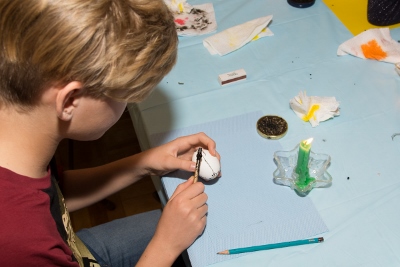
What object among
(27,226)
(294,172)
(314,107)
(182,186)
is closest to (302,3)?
(314,107)

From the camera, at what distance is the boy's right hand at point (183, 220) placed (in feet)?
2.78

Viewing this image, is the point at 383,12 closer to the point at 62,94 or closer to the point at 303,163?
the point at 303,163

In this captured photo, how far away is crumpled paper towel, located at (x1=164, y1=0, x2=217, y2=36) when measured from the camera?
131cm

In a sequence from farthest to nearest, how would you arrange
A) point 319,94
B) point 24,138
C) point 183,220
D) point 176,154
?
1. point 319,94
2. point 176,154
3. point 183,220
4. point 24,138

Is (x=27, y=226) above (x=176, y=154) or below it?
above

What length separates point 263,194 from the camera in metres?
0.92

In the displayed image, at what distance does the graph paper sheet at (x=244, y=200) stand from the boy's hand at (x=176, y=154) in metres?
0.03

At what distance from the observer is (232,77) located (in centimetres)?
115

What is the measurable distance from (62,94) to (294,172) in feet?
1.66

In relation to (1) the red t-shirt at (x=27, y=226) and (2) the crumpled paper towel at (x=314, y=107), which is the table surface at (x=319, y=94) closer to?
(2) the crumpled paper towel at (x=314, y=107)

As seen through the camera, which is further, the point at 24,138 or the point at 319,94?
the point at 319,94

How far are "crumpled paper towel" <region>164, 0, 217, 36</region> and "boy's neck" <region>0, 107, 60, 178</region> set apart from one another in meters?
0.65

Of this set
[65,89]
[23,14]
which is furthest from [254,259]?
[23,14]

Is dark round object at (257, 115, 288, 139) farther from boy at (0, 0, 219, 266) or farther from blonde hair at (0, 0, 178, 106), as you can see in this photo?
blonde hair at (0, 0, 178, 106)
